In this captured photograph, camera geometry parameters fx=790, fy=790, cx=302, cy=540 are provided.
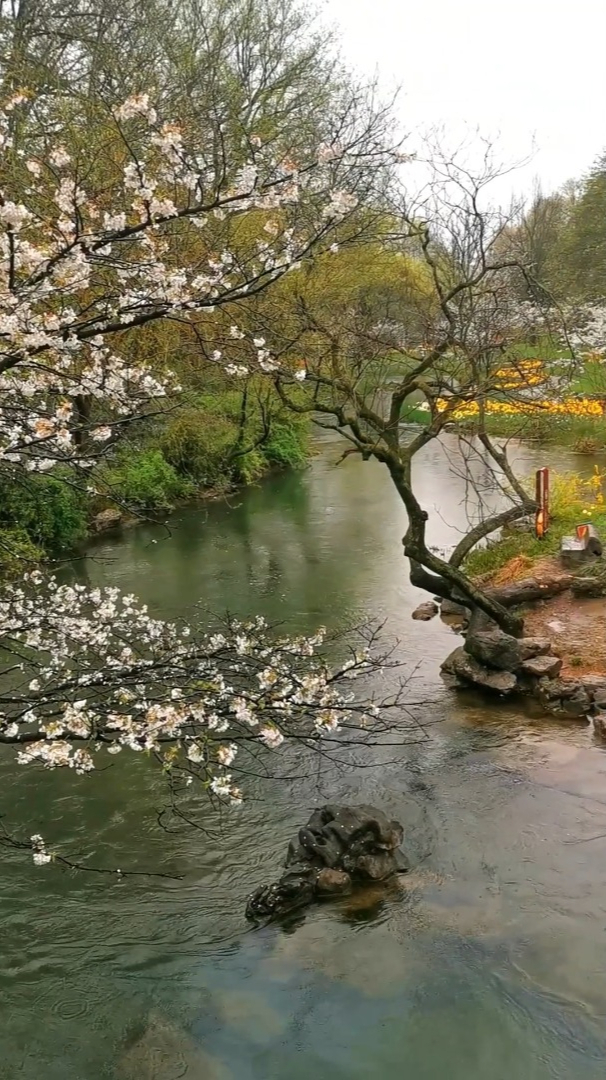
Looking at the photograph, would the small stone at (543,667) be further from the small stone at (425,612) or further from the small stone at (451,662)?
the small stone at (425,612)

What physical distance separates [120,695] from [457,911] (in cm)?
282

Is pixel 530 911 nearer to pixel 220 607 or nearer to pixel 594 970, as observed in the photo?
pixel 594 970

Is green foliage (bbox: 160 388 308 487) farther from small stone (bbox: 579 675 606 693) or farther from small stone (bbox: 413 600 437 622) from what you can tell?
small stone (bbox: 579 675 606 693)

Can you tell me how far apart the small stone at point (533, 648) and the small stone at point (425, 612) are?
2.05 m

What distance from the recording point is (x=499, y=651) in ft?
28.4

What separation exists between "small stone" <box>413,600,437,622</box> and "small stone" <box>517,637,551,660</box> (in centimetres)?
205

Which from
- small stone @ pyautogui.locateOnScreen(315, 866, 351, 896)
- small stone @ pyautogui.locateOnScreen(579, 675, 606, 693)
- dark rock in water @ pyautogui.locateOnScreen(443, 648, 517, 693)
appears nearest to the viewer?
small stone @ pyautogui.locateOnScreen(315, 866, 351, 896)

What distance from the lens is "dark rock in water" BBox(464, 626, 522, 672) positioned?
28.3 ft

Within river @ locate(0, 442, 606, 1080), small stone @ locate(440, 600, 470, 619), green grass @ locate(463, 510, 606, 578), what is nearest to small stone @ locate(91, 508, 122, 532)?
green grass @ locate(463, 510, 606, 578)

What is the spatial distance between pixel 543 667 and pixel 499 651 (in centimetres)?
49

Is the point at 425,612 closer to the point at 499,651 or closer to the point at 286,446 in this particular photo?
the point at 499,651

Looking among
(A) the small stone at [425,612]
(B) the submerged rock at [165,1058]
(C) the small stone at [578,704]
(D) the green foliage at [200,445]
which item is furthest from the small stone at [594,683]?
(D) the green foliage at [200,445]

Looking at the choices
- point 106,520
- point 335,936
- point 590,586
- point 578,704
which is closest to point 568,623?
point 590,586

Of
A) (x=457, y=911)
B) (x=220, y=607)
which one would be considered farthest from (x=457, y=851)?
(x=220, y=607)
